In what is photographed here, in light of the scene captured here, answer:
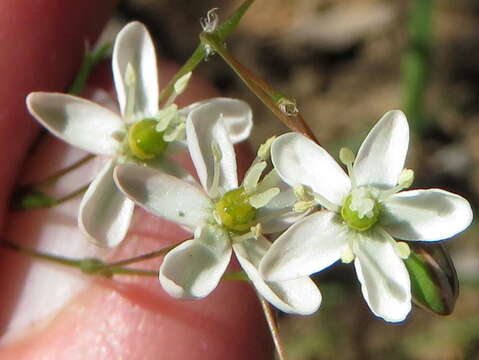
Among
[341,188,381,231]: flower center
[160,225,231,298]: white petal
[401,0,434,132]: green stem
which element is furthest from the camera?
[401,0,434,132]: green stem

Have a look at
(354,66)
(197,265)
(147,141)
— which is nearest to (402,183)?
(197,265)

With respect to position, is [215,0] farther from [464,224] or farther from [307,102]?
[464,224]

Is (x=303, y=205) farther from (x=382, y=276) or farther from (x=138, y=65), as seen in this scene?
(x=138, y=65)

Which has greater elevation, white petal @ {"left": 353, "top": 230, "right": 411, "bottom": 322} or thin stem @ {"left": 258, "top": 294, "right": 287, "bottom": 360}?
white petal @ {"left": 353, "top": 230, "right": 411, "bottom": 322}

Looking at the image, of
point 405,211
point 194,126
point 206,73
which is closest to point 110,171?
point 194,126

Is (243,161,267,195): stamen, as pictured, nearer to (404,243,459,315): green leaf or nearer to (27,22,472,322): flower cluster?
(27,22,472,322): flower cluster

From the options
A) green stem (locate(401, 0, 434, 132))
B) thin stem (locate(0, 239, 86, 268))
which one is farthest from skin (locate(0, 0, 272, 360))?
green stem (locate(401, 0, 434, 132))
